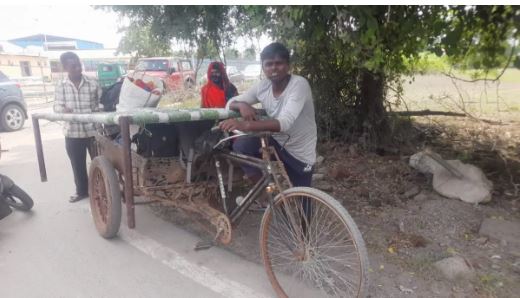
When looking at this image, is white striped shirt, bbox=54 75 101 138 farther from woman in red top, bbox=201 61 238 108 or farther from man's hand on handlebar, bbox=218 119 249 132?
man's hand on handlebar, bbox=218 119 249 132

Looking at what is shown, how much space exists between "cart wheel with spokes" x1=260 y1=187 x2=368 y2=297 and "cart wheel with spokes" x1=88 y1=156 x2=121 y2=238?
4.68 ft

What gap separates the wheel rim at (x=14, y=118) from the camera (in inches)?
380

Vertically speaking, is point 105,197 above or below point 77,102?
below

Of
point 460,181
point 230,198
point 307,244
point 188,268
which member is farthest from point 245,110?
point 460,181

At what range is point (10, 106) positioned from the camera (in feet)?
31.8

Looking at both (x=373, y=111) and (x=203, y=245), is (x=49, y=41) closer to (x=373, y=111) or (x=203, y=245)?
(x=373, y=111)

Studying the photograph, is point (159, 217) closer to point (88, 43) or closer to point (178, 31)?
point (178, 31)

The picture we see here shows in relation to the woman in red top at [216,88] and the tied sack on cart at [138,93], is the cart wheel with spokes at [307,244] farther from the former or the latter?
the woman in red top at [216,88]

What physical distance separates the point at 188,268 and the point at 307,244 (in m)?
1.08

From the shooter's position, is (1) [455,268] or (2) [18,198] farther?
(2) [18,198]

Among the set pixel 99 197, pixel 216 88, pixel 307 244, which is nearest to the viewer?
pixel 307 244

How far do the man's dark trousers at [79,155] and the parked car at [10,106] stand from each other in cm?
660

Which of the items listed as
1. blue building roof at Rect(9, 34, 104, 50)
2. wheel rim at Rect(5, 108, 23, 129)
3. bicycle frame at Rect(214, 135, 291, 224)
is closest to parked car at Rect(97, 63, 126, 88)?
wheel rim at Rect(5, 108, 23, 129)

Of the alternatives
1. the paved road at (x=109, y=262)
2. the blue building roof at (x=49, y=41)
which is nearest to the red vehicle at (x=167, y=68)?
the paved road at (x=109, y=262)
